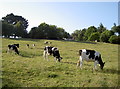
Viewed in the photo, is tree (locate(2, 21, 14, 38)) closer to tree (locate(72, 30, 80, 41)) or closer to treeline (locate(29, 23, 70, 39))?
treeline (locate(29, 23, 70, 39))

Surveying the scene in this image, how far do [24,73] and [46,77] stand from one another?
1.58m

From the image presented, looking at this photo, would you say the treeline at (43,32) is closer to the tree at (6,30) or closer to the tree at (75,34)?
the tree at (6,30)

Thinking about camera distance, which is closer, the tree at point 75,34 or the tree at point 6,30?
the tree at point 6,30

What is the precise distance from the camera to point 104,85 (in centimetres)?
896

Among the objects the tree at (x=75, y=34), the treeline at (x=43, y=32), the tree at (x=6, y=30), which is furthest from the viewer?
the tree at (x=75, y=34)

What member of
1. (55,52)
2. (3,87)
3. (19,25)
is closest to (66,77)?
(3,87)

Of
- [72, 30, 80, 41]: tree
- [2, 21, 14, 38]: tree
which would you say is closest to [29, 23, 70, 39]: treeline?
[2, 21, 14, 38]: tree

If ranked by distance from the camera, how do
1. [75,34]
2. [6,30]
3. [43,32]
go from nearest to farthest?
[6,30], [43,32], [75,34]

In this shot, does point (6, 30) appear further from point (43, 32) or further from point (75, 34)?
point (75, 34)

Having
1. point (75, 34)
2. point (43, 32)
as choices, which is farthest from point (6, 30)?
point (75, 34)

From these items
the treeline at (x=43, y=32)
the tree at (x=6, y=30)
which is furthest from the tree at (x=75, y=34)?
the tree at (x=6, y=30)

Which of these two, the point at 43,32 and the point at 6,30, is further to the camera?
the point at 43,32

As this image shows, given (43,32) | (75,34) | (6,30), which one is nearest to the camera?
(6,30)

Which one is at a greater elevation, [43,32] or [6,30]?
[6,30]
